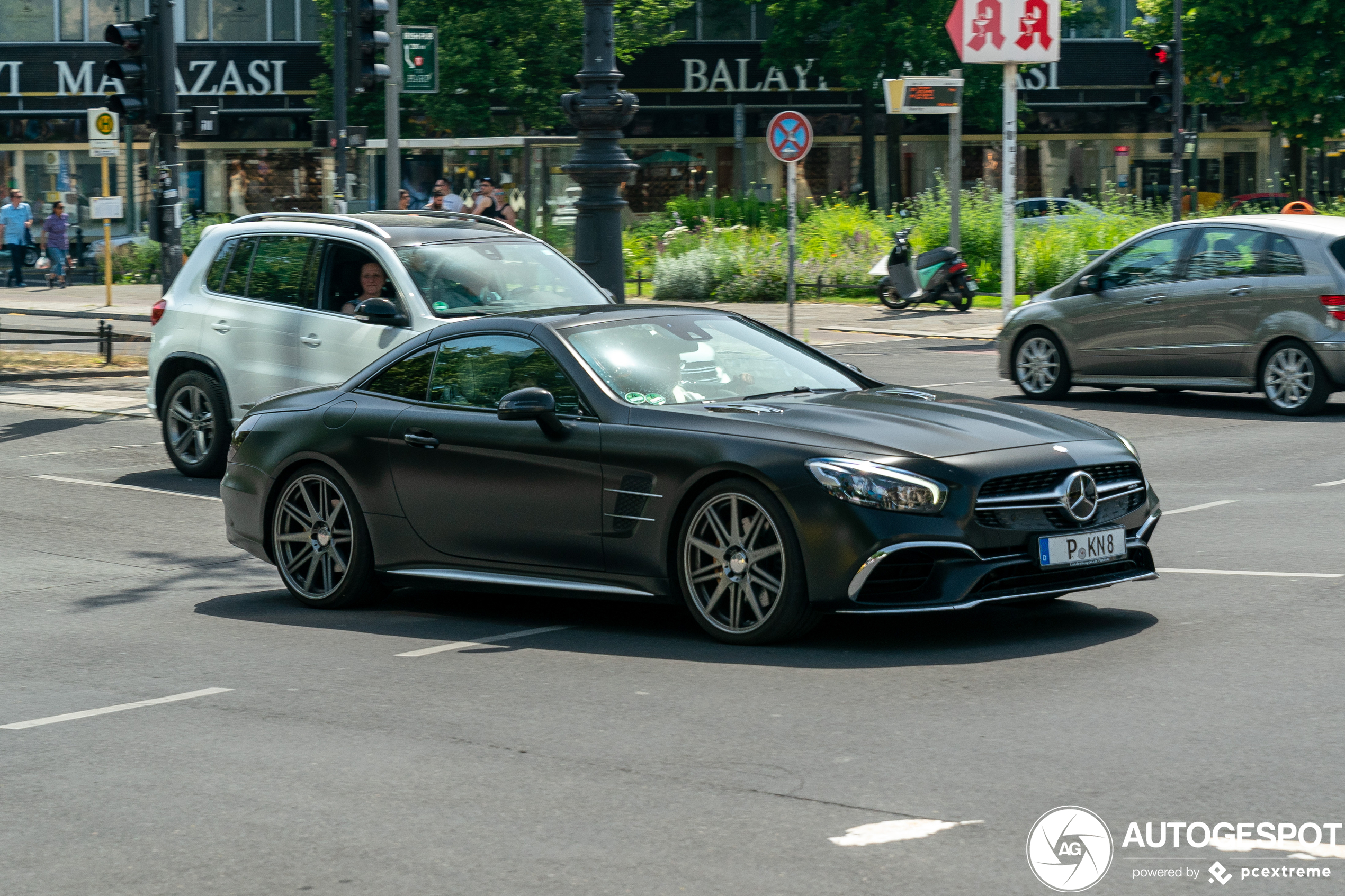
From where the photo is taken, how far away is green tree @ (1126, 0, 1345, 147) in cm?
4769

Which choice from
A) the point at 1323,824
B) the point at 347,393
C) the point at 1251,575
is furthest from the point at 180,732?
the point at 1251,575

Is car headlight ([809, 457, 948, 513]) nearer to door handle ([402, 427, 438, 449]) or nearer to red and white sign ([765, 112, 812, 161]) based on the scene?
door handle ([402, 427, 438, 449])

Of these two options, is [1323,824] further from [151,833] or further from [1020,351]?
[1020,351]

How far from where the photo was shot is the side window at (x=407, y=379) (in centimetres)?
864

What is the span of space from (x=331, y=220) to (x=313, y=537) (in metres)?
4.69

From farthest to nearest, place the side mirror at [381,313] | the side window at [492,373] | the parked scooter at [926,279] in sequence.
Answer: the parked scooter at [926,279] → the side mirror at [381,313] → the side window at [492,373]

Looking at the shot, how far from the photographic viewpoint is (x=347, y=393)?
891 centimetres

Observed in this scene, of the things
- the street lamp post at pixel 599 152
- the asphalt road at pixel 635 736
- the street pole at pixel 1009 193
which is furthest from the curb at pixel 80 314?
the asphalt road at pixel 635 736

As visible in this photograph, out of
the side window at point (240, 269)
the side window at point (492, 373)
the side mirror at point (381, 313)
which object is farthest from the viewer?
the side window at point (240, 269)

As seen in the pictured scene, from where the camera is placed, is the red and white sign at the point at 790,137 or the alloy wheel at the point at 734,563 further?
the red and white sign at the point at 790,137

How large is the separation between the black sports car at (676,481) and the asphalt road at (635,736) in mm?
261

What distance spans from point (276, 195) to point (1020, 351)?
41012mm

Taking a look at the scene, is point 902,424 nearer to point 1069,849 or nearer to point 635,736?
point 635,736

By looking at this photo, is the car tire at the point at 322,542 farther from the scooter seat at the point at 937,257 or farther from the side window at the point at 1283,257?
the scooter seat at the point at 937,257
